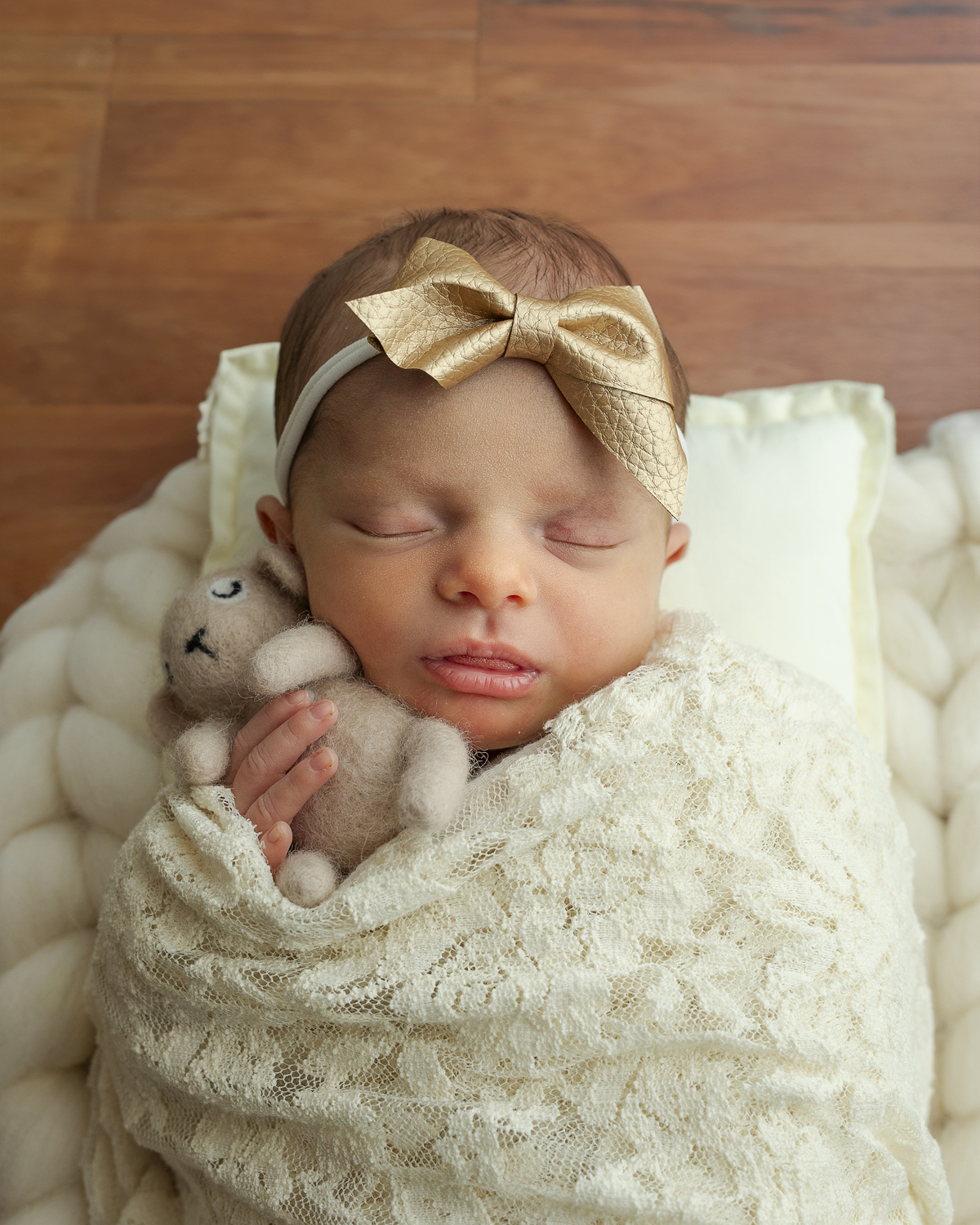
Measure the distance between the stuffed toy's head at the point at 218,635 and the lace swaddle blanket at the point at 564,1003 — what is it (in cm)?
11

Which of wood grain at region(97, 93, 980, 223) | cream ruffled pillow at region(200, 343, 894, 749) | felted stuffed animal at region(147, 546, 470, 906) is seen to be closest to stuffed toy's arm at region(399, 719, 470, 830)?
felted stuffed animal at region(147, 546, 470, 906)

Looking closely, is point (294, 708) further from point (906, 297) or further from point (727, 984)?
point (906, 297)

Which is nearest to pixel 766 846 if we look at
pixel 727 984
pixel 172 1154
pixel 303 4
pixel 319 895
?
pixel 727 984

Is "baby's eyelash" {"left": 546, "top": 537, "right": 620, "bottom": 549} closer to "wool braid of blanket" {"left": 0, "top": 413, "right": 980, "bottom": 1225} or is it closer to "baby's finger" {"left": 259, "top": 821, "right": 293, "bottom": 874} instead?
"baby's finger" {"left": 259, "top": 821, "right": 293, "bottom": 874}

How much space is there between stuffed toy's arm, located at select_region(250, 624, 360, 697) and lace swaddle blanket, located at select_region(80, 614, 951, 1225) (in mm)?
143

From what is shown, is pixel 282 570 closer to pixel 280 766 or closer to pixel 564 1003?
pixel 280 766

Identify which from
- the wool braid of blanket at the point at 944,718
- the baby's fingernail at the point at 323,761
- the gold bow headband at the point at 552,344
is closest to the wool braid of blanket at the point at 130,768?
the wool braid of blanket at the point at 944,718

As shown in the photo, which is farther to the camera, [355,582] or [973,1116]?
[973,1116]

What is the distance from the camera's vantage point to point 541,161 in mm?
1852

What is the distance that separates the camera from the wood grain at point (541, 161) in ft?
5.92

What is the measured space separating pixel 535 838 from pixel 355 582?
33cm

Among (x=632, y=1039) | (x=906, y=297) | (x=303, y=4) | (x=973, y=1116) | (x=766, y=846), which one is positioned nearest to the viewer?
(x=632, y=1039)

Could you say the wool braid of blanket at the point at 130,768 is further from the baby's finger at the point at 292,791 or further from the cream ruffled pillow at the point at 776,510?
the baby's finger at the point at 292,791

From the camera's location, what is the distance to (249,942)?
991mm
